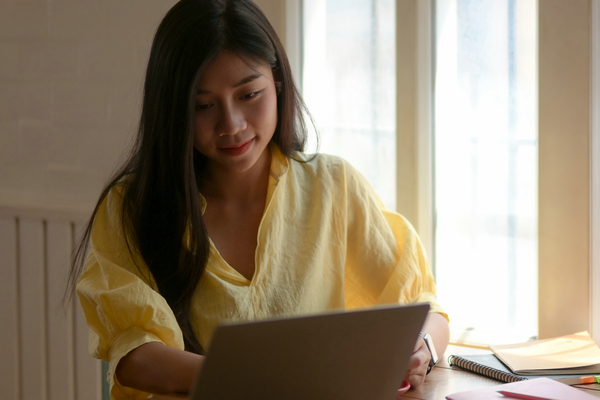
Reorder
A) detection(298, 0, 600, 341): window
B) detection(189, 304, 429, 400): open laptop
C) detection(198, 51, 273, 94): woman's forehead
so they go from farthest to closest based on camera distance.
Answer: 1. detection(298, 0, 600, 341): window
2. detection(198, 51, 273, 94): woman's forehead
3. detection(189, 304, 429, 400): open laptop

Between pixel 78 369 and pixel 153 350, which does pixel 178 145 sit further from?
pixel 78 369

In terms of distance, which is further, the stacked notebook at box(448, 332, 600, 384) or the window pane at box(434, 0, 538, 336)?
the window pane at box(434, 0, 538, 336)

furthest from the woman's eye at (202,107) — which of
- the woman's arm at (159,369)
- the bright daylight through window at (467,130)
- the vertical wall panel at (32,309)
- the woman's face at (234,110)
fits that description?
the vertical wall panel at (32,309)

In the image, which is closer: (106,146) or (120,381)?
(120,381)

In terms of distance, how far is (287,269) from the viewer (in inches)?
47.3

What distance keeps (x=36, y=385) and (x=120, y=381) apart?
1162 mm

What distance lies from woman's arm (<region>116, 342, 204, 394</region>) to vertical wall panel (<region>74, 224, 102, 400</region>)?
0.97 meters

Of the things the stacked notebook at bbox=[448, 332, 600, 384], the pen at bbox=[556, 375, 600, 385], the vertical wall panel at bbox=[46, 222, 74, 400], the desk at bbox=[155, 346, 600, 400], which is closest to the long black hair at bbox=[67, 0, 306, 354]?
the desk at bbox=[155, 346, 600, 400]

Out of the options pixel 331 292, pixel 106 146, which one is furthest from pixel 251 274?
pixel 106 146

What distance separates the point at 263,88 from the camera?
3.70 feet

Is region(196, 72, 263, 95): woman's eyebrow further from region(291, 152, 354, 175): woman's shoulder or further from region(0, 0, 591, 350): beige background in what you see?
region(0, 0, 591, 350): beige background

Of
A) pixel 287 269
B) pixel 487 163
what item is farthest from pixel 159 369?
pixel 487 163

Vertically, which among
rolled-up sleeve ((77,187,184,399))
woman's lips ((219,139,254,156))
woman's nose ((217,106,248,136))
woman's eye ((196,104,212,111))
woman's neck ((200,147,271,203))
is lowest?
rolled-up sleeve ((77,187,184,399))

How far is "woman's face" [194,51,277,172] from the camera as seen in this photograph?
1075 millimetres
